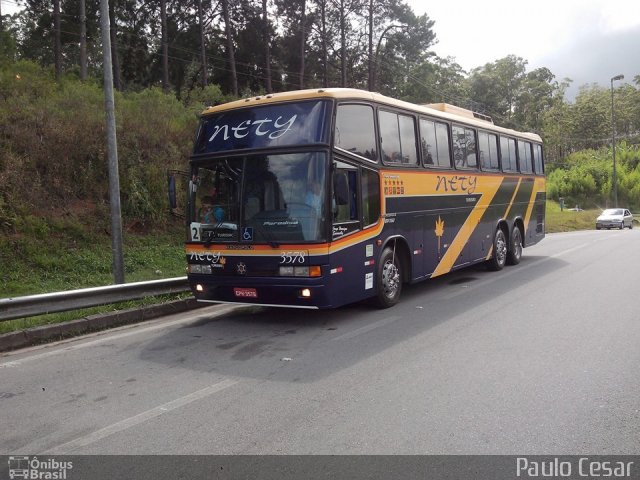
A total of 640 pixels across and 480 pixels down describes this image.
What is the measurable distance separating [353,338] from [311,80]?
35.5 metres

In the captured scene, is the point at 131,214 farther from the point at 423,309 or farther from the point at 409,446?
the point at 409,446

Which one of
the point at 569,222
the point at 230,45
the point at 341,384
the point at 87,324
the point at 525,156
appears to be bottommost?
the point at 341,384

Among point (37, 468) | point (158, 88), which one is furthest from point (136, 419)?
point (158, 88)

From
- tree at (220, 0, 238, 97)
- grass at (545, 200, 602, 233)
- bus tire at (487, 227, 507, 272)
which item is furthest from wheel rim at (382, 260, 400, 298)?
grass at (545, 200, 602, 233)

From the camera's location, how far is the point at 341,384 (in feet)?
17.5

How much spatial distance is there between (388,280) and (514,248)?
692cm

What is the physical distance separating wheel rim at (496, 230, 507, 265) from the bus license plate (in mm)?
7849

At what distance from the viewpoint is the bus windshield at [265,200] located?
7.44 metres

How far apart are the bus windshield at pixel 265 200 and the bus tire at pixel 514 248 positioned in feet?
28.2

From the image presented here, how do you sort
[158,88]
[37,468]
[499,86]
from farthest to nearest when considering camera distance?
1. [499,86]
2. [158,88]
3. [37,468]

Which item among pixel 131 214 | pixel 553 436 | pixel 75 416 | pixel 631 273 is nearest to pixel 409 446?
pixel 553 436

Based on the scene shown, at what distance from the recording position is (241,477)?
11.7ft

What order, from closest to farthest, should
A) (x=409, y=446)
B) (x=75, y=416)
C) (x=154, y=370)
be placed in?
1. (x=409, y=446)
2. (x=75, y=416)
3. (x=154, y=370)

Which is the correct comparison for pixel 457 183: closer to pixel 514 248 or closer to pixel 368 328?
pixel 514 248
